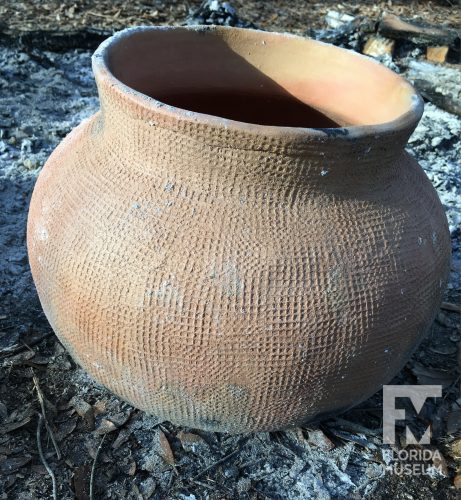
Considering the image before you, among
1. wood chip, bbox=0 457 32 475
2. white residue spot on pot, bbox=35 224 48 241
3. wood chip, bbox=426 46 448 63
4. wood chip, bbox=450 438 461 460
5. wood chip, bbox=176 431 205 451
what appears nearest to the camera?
white residue spot on pot, bbox=35 224 48 241

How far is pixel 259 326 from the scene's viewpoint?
1595 millimetres

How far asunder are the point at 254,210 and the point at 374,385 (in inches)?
26.4

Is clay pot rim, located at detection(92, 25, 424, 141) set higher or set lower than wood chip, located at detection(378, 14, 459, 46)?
higher

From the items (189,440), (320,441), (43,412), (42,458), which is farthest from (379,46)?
(42,458)

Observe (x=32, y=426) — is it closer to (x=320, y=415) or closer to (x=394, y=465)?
(x=320, y=415)

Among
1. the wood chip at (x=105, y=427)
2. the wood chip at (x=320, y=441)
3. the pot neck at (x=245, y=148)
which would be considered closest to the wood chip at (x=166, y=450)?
the wood chip at (x=105, y=427)

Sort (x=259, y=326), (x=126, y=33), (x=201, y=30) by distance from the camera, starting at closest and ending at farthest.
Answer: (x=259, y=326) → (x=126, y=33) → (x=201, y=30)

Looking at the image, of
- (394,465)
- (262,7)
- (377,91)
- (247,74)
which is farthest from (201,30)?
(262,7)

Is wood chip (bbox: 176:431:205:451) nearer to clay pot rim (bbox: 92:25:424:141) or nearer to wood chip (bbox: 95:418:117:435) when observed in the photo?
wood chip (bbox: 95:418:117:435)

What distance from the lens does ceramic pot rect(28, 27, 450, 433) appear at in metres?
1.59

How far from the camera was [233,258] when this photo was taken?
158 centimetres

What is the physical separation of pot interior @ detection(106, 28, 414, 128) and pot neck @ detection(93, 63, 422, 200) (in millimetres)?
412

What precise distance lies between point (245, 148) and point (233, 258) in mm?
264

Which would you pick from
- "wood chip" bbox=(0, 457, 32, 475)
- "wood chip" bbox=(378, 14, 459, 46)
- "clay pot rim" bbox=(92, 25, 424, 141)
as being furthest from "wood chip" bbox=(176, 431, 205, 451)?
"wood chip" bbox=(378, 14, 459, 46)
